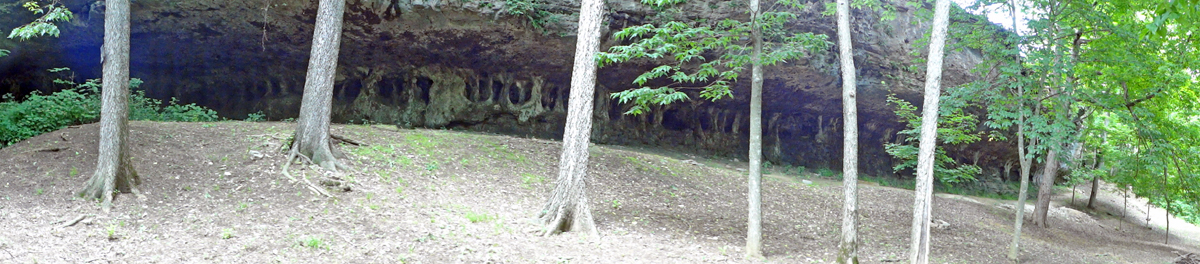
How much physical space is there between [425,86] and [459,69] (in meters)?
1.37

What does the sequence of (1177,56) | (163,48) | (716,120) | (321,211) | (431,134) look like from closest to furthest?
(321,211) < (1177,56) < (431,134) < (163,48) < (716,120)

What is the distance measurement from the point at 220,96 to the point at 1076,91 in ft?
72.7

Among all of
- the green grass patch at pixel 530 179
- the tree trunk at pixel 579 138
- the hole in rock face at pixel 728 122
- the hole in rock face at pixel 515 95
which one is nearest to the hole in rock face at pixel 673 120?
the hole in rock face at pixel 728 122

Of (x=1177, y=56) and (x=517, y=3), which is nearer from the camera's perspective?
(x=1177, y=56)

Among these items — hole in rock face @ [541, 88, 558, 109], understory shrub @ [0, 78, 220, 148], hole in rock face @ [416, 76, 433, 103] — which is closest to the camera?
understory shrub @ [0, 78, 220, 148]

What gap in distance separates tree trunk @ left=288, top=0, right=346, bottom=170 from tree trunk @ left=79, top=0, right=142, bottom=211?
2.11m

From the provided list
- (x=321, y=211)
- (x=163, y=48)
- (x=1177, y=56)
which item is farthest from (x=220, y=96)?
(x=1177, y=56)

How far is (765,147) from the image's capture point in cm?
2322

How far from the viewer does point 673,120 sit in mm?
22266

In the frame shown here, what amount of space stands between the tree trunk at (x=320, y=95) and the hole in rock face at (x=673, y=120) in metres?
14.6

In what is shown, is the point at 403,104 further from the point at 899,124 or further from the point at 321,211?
the point at 899,124

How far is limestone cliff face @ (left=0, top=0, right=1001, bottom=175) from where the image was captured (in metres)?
A: 15.6

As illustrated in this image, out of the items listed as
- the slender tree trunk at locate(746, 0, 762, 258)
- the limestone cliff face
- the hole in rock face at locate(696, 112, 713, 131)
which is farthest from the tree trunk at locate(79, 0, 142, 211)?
the hole in rock face at locate(696, 112, 713, 131)

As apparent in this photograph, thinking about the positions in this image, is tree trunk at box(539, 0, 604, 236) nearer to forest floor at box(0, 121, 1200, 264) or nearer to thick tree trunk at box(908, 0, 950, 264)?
forest floor at box(0, 121, 1200, 264)
